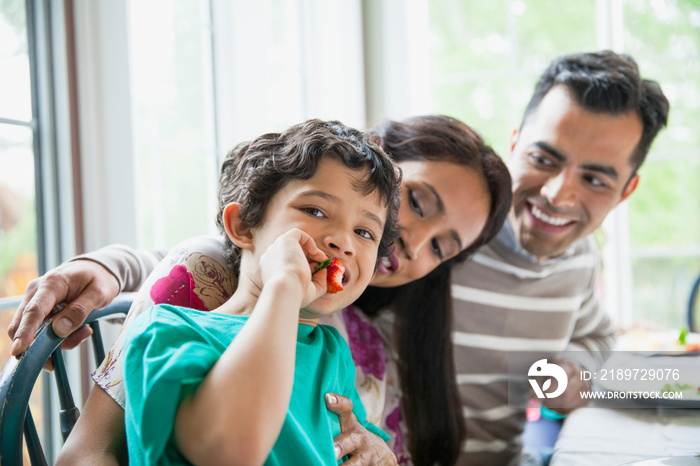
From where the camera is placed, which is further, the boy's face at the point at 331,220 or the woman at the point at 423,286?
the woman at the point at 423,286

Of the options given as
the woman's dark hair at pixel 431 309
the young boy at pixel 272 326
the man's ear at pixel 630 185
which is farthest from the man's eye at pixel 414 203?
the man's ear at pixel 630 185

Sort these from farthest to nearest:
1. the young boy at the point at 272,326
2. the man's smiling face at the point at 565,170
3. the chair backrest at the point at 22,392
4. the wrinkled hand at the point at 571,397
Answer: the man's smiling face at the point at 565,170 < the wrinkled hand at the point at 571,397 < the chair backrest at the point at 22,392 < the young boy at the point at 272,326

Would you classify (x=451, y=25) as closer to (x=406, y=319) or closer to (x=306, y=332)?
(x=406, y=319)

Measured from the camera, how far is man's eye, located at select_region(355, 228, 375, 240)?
3.23 feet

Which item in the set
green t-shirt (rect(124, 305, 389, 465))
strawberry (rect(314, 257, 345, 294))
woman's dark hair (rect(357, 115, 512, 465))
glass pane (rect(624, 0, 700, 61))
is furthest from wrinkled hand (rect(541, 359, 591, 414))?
glass pane (rect(624, 0, 700, 61))

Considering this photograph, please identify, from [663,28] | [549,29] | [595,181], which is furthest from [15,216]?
[663,28]

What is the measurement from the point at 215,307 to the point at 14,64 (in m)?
0.96

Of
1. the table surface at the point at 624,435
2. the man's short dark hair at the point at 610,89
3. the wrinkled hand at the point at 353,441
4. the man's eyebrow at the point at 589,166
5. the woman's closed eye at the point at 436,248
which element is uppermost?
the man's short dark hair at the point at 610,89

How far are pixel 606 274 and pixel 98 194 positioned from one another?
3.09 meters

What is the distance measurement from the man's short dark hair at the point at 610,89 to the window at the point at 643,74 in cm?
179

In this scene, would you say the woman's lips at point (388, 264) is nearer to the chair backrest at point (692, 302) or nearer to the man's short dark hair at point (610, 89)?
the man's short dark hair at point (610, 89)

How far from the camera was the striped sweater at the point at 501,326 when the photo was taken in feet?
6.17

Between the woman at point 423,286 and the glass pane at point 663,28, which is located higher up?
the glass pane at point 663,28

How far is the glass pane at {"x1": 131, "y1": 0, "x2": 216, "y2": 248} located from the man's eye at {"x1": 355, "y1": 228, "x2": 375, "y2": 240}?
986mm
